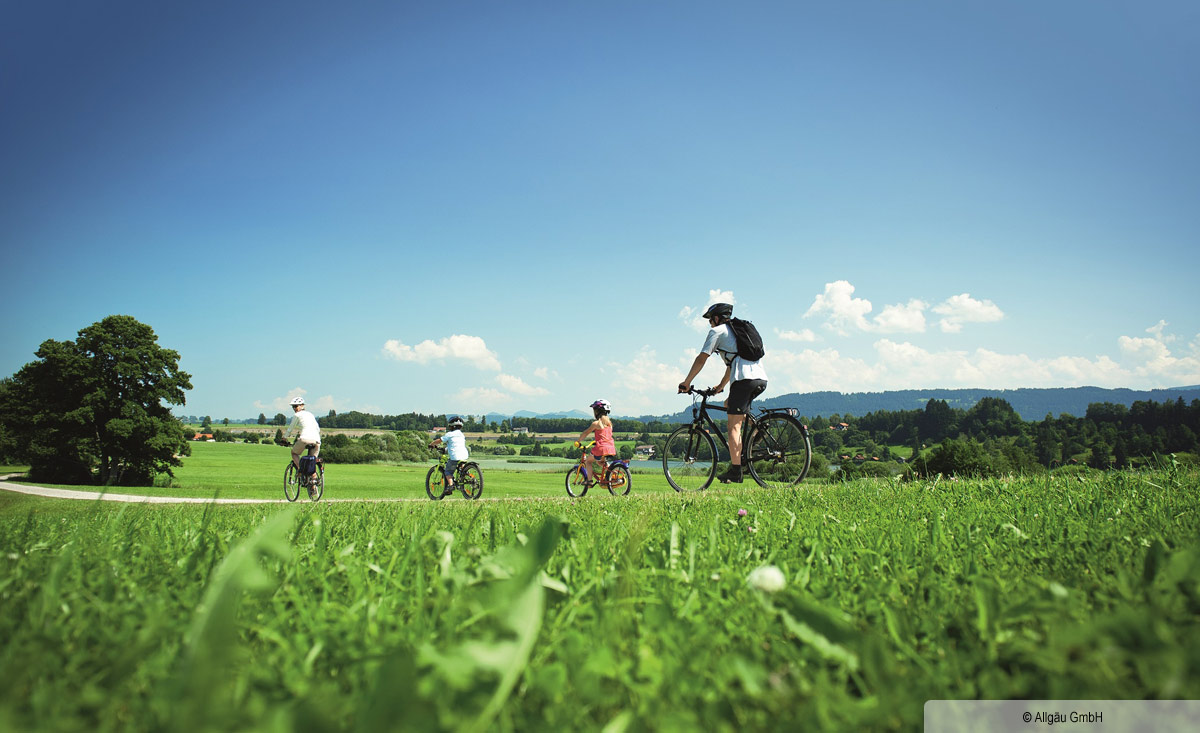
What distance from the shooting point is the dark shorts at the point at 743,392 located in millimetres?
8117

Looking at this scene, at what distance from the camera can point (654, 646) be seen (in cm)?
105

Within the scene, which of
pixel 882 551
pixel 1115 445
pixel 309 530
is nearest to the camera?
pixel 882 551

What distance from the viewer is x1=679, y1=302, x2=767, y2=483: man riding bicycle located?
8.10 meters

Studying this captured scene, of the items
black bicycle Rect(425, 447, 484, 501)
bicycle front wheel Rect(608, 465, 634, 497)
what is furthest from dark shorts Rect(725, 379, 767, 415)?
black bicycle Rect(425, 447, 484, 501)

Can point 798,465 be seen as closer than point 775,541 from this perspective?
No

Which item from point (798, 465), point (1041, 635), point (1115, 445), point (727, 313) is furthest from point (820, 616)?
point (1115, 445)

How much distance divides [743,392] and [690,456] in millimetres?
2054

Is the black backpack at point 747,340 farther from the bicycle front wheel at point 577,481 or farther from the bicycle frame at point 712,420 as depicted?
the bicycle front wheel at point 577,481

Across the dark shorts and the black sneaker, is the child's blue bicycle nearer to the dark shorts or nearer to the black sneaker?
the black sneaker

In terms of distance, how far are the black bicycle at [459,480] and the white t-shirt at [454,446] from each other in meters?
0.17

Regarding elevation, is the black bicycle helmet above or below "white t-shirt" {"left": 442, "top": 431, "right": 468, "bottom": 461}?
above

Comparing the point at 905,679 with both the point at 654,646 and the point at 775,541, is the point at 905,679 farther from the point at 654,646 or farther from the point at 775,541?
the point at 775,541

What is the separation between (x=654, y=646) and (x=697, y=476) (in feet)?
29.0

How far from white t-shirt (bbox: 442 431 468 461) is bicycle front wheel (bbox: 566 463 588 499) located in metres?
3.45
